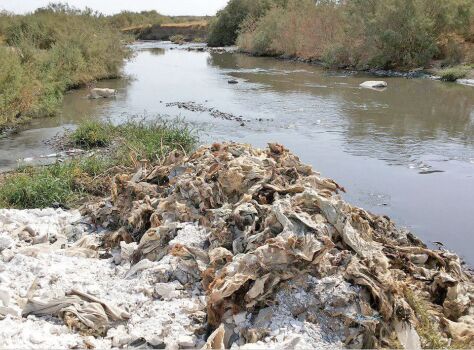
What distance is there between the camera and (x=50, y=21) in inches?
936

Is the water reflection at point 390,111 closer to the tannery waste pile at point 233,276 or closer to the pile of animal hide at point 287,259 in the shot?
the pile of animal hide at point 287,259

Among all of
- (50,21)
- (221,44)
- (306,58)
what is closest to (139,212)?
(50,21)

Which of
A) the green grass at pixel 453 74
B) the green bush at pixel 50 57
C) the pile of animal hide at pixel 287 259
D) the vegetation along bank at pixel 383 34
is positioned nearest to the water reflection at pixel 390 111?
the green grass at pixel 453 74

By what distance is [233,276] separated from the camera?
13.6 feet

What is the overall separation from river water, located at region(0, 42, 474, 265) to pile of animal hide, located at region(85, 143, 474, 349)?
71.1 inches

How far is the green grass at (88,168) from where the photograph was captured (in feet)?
23.5

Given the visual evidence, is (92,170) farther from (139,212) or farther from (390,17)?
(390,17)

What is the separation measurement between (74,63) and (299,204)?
639 inches

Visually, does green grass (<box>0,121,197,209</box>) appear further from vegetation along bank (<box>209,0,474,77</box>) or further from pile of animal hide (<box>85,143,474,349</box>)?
vegetation along bank (<box>209,0,474,77</box>)

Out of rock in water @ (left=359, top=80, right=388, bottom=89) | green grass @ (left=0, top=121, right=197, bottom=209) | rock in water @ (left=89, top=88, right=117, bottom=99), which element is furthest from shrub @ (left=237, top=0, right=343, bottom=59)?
green grass @ (left=0, top=121, right=197, bottom=209)

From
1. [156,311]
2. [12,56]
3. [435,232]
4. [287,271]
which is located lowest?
[435,232]

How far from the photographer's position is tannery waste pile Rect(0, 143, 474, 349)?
12.6ft

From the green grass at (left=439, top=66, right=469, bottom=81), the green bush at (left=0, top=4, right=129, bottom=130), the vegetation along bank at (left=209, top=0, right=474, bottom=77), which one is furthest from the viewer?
the vegetation along bank at (left=209, top=0, right=474, bottom=77)

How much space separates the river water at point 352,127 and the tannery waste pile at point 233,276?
209cm
